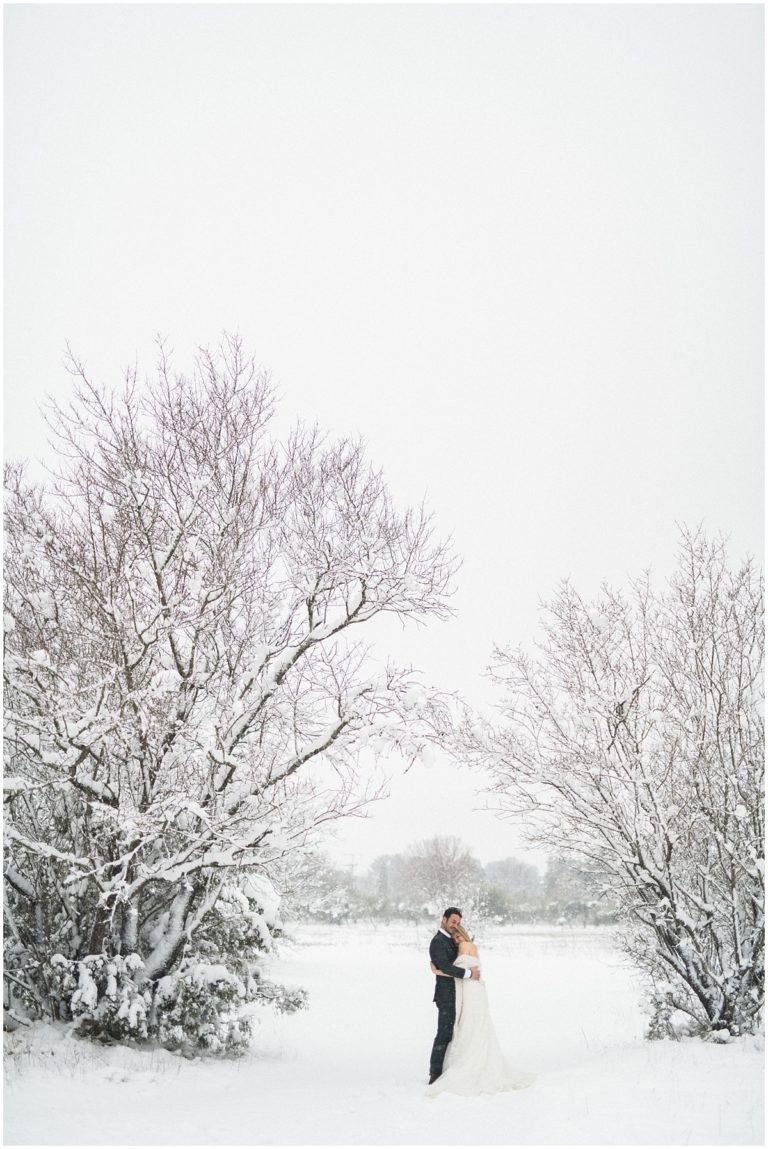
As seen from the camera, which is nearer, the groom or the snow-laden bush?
the groom

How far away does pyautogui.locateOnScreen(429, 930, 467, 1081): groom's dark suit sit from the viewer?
637 cm

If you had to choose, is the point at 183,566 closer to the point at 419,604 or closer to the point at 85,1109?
the point at 419,604

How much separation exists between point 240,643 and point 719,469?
601 inches

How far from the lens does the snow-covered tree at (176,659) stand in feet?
22.8

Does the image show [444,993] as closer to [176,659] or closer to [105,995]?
[105,995]

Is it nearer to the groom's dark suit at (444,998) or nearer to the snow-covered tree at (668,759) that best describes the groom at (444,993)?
the groom's dark suit at (444,998)

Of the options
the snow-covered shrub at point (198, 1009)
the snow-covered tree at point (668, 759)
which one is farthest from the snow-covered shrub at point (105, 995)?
the snow-covered tree at point (668, 759)

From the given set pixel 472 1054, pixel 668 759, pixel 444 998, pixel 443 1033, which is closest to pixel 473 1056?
pixel 472 1054

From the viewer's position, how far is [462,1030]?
6348mm

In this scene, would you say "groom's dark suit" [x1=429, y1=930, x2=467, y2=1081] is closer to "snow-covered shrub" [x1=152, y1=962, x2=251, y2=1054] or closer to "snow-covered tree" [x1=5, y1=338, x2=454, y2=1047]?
"snow-covered tree" [x1=5, y1=338, x2=454, y2=1047]

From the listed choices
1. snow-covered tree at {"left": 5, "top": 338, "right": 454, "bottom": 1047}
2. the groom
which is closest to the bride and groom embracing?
the groom

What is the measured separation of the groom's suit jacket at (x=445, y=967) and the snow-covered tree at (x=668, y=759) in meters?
2.42

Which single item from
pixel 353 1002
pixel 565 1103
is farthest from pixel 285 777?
pixel 353 1002

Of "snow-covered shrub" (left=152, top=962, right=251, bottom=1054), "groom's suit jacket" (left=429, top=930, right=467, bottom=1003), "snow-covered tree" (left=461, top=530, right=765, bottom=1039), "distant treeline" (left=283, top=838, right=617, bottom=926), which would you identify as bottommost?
"distant treeline" (left=283, top=838, right=617, bottom=926)
